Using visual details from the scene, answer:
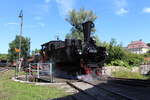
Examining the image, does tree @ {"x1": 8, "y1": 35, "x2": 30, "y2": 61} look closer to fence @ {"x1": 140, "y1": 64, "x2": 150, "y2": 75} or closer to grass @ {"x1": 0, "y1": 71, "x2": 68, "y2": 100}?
fence @ {"x1": 140, "y1": 64, "x2": 150, "y2": 75}

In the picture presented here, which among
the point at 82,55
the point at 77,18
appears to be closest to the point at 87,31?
the point at 82,55

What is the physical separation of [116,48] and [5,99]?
800 inches

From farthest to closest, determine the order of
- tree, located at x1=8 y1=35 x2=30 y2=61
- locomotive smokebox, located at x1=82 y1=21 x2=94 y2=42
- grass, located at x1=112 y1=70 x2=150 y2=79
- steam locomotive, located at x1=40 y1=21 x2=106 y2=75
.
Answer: tree, located at x1=8 y1=35 x2=30 y2=61, grass, located at x1=112 y1=70 x2=150 y2=79, locomotive smokebox, located at x1=82 y1=21 x2=94 y2=42, steam locomotive, located at x1=40 y1=21 x2=106 y2=75

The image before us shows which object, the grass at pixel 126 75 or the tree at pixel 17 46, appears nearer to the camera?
the grass at pixel 126 75

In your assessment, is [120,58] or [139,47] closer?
[120,58]

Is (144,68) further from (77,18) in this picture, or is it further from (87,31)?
(77,18)

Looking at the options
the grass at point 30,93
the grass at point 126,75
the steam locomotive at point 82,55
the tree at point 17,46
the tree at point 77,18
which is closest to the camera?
the grass at point 30,93

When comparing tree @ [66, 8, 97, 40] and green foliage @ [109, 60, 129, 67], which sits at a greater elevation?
tree @ [66, 8, 97, 40]

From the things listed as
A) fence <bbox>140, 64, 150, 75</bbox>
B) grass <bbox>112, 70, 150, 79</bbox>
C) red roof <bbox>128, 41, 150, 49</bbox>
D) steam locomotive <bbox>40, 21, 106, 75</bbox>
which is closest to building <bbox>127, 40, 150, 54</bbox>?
red roof <bbox>128, 41, 150, 49</bbox>

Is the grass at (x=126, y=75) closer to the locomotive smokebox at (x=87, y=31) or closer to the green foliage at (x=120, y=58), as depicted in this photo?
the green foliage at (x=120, y=58)

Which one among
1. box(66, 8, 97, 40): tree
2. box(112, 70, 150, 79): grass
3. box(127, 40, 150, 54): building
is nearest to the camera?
box(112, 70, 150, 79): grass

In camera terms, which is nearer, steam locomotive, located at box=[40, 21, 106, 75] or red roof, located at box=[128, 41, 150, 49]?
steam locomotive, located at box=[40, 21, 106, 75]

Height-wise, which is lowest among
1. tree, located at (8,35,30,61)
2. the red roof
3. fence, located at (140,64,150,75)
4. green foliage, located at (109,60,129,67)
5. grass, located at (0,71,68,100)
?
grass, located at (0,71,68,100)

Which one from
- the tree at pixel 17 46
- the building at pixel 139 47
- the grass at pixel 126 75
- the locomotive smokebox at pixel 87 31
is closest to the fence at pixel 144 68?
the grass at pixel 126 75
